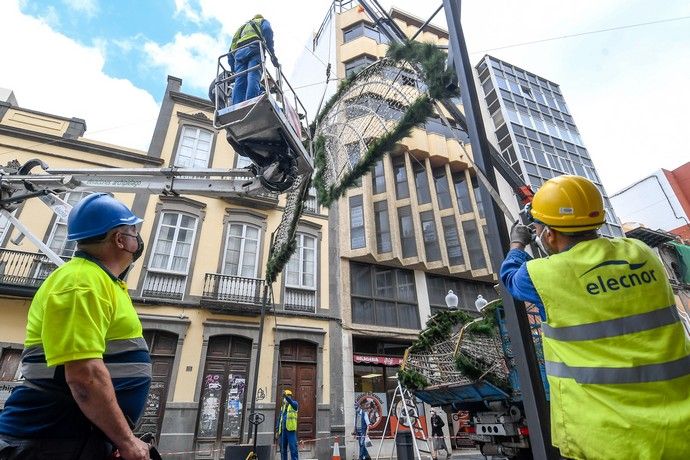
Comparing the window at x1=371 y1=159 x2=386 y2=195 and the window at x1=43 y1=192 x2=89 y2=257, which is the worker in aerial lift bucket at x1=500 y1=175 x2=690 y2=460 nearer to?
the window at x1=43 y1=192 x2=89 y2=257

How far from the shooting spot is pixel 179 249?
40.5ft

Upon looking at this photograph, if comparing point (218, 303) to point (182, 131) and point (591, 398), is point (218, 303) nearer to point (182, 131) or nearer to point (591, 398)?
point (182, 131)

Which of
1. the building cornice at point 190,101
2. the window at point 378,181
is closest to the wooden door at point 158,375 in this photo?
the building cornice at point 190,101

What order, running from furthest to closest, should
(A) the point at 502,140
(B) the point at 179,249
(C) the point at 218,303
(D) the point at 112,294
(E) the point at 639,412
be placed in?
(A) the point at 502,140
(B) the point at 179,249
(C) the point at 218,303
(D) the point at 112,294
(E) the point at 639,412

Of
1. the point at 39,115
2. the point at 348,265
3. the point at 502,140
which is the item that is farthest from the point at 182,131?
the point at 502,140

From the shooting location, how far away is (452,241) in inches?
692

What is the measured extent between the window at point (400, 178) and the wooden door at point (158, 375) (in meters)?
11.8

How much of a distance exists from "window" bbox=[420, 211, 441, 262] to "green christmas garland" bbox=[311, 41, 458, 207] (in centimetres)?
1152

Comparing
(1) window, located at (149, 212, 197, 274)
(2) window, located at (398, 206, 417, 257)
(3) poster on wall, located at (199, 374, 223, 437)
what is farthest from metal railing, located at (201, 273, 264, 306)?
(2) window, located at (398, 206, 417, 257)

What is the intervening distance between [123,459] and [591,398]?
6.03ft

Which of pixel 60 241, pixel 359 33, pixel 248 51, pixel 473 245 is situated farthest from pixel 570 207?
pixel 359 33

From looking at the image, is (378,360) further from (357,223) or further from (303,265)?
(357,223)

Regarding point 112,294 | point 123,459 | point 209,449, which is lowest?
point 209,449

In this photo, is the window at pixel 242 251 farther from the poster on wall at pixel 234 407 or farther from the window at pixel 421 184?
the window at pixel 421 184
